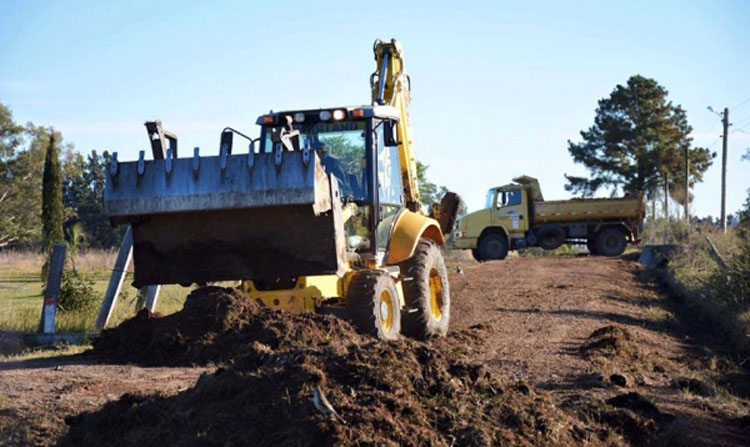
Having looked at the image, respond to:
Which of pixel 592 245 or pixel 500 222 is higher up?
pixel 500 222

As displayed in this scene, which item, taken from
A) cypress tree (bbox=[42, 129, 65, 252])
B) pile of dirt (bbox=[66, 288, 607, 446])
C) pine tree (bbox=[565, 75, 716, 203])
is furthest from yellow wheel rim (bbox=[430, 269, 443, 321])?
pine tree (bbox=[565, 75, 716, 203])

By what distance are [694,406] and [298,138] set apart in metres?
4.97

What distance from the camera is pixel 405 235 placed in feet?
35.7

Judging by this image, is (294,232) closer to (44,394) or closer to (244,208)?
(244,208)

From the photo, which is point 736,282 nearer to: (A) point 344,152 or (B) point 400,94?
(B) point 400,94

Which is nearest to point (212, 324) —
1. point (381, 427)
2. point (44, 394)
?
point (44, 394)

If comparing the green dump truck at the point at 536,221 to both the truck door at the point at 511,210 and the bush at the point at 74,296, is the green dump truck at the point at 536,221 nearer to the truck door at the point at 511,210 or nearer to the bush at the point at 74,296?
the truck door at the point at 511,210

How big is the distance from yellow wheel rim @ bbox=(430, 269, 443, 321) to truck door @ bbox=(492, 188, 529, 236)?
22.0 m

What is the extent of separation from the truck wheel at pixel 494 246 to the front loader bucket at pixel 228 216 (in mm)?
25214

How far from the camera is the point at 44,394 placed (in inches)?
291

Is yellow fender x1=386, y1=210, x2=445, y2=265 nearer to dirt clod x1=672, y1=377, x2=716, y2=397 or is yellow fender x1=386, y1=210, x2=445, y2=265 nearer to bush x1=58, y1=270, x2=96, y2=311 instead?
dirt clod x1=672, y1=377, x2=716, y2=397

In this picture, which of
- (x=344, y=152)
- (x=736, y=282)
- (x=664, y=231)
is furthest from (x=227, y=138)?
(x=664, y=231)

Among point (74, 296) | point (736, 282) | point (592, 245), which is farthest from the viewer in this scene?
point (592, 245)

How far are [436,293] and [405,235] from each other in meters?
1.75
